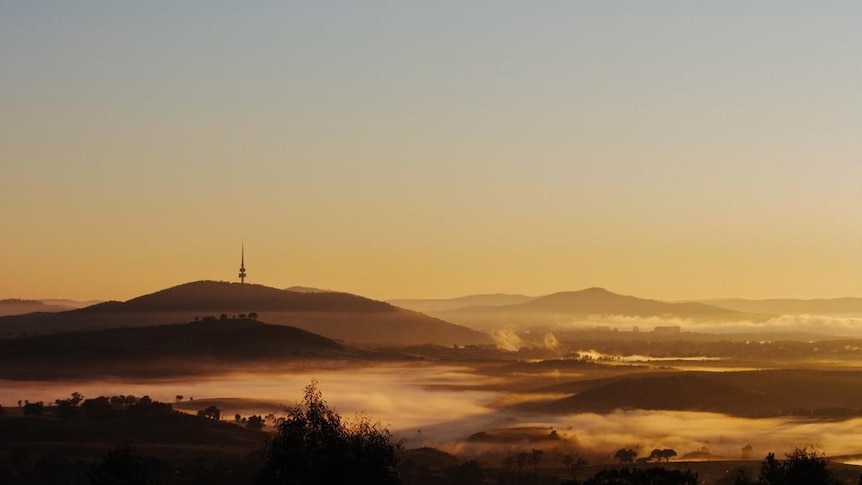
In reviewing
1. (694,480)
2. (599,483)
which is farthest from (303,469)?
(694,480)

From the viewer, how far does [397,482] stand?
134 metres

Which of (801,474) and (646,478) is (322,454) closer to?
(646,478)

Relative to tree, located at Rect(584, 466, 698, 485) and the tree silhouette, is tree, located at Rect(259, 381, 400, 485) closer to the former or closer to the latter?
tree, located at Rect(584, 466, 698, 485)

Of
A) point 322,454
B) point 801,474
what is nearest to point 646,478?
point 801,474

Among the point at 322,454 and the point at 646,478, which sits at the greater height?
the point at 322,454

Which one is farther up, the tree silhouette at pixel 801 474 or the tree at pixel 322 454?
the tree at pixel 322 454

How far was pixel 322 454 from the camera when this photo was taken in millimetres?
129750

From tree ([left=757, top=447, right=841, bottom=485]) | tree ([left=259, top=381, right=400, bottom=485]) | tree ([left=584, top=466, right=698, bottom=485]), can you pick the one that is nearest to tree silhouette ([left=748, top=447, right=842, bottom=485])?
tree ([left=757, top=447, right=841, bottom=485])

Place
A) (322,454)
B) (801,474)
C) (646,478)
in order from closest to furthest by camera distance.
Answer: (322,454), (646,478), (801,474)

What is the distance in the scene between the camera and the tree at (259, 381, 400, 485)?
5079 inches

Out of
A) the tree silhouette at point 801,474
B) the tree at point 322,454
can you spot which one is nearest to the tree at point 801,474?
the tree silhouette at point 801,474

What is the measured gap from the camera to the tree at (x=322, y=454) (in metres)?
129

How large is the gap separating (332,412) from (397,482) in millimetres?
8860

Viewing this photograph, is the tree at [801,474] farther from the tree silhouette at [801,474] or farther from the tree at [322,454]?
the tree at [322,454]
